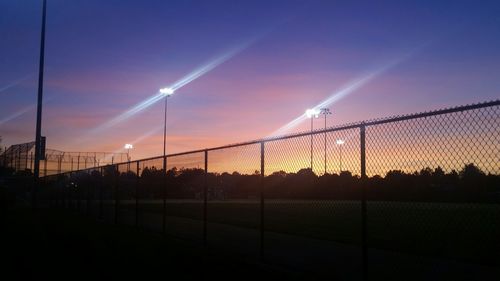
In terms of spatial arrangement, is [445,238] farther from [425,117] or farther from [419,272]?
[425,117]

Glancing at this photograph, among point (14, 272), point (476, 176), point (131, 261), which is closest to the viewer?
point (476, 176)

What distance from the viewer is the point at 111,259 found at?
10.8 meters

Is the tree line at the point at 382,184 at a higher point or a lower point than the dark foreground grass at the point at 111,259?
higher

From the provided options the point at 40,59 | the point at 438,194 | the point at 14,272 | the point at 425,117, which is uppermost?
the point at 40,59

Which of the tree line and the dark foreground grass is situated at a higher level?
the tree line

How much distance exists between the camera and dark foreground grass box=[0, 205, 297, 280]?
9062 mm

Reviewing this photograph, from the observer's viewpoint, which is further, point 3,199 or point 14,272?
point 3,199

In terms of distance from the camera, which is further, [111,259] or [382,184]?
[111,259]

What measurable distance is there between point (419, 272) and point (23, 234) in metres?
12.0

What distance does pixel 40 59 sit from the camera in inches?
906

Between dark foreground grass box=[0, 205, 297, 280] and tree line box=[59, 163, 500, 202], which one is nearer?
tree line box=[59, 163, 500, 202]

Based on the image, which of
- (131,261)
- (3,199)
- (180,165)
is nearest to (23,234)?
(180,165)

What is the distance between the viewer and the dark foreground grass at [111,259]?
9.06 m

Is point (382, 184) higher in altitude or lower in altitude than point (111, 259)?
higher
